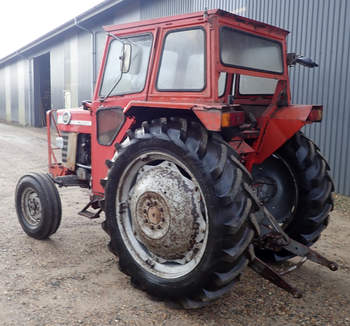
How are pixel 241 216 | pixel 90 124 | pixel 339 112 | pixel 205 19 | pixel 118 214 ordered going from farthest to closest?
pixel 339 112 → pixel 90 124 → pixel 118 214 → pixel 205 19 → pixel 241 216

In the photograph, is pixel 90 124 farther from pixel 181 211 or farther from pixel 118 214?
pixel 181 211

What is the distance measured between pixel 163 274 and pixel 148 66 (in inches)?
69.8

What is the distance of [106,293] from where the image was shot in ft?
10.7

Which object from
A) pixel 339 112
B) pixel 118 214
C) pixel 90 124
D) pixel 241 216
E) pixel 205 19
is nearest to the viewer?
pixel 241 216

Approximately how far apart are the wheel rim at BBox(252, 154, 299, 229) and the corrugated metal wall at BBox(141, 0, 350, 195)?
3.56m

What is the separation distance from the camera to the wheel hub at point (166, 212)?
2.96m

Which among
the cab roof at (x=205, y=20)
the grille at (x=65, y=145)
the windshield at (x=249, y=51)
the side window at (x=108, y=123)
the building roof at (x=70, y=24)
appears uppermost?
the building roof at (x=70, y=24)

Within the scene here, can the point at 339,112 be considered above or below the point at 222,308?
above

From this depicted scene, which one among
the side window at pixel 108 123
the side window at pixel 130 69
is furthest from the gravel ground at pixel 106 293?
the side window at pixel 130 69

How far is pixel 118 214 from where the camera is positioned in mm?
3391

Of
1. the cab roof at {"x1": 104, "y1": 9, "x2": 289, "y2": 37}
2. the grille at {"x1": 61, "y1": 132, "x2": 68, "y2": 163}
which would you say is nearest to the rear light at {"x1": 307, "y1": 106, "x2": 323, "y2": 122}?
the cab roof at {"x1": 104, "y1": 9, "x2": 289, "y2": 37}

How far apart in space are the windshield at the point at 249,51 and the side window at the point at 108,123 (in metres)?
1.19

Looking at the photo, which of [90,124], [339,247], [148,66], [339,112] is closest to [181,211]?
[148,66]

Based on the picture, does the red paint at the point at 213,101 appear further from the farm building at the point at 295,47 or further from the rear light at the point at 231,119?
the farm building at the point at 295,47
